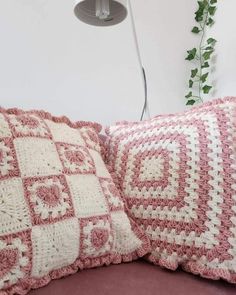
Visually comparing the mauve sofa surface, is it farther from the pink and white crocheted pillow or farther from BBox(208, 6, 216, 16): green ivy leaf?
BBox(208, 6, 216, 16): green ivy leaf

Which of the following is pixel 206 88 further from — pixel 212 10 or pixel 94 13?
pixel 94 13

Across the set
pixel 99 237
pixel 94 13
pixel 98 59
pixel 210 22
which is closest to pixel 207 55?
pixel 210 22

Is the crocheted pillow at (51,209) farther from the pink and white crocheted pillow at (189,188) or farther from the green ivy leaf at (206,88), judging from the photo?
the green ivy leaf at (206,88)

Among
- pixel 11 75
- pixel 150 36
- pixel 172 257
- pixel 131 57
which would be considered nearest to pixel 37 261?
pixel 172 257

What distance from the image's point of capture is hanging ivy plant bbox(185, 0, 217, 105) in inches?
58.6

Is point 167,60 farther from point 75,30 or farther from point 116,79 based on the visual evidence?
point 75,30

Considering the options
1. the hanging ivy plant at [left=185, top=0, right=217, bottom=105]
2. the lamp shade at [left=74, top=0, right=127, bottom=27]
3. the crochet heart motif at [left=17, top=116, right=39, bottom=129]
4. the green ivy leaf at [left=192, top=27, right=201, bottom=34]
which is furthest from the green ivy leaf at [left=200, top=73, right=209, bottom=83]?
the crochet heart motif at [left=17, top=116, right=39, bottom=129]

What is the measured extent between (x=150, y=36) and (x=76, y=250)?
3.45 feet

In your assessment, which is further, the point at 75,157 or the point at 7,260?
the point at 75,157

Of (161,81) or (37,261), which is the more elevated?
(161,81)

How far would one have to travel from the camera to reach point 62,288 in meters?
0.63

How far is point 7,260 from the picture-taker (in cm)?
59

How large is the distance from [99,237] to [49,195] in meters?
0.14

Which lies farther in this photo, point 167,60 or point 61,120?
point 167,60
